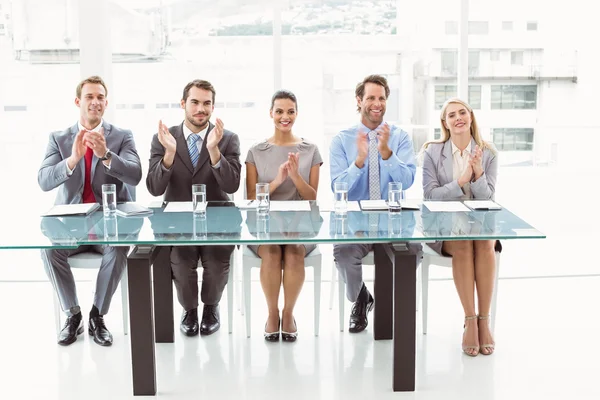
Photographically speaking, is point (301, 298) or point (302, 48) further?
point (302, 48)

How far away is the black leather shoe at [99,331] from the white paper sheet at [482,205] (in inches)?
70.6

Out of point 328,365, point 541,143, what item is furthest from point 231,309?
point 541,143

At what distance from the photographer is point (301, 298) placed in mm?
4465

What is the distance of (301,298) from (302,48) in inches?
65.1

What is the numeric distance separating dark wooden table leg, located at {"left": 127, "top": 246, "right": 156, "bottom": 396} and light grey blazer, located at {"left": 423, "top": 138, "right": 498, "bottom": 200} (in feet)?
4.77

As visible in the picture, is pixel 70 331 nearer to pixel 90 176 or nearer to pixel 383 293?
pixel 90 176

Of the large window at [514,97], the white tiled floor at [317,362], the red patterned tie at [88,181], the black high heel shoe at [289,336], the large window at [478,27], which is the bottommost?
the white tiled floor at [317,362]

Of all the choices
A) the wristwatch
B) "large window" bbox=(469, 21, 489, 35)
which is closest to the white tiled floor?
the wristwatch

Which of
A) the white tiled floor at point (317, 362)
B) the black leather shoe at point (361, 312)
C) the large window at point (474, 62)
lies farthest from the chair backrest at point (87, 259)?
the large window at point (474, 62)

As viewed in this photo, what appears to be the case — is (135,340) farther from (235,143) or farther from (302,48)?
(302,48)

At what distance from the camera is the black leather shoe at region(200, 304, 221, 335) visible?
12.5ft

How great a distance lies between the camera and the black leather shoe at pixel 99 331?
366 centimetres

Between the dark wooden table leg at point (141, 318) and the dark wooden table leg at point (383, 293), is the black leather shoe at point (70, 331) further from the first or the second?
the dark wooden table leg at point (383, 293)

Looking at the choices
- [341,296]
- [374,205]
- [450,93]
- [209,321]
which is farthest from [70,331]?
[450,93]
